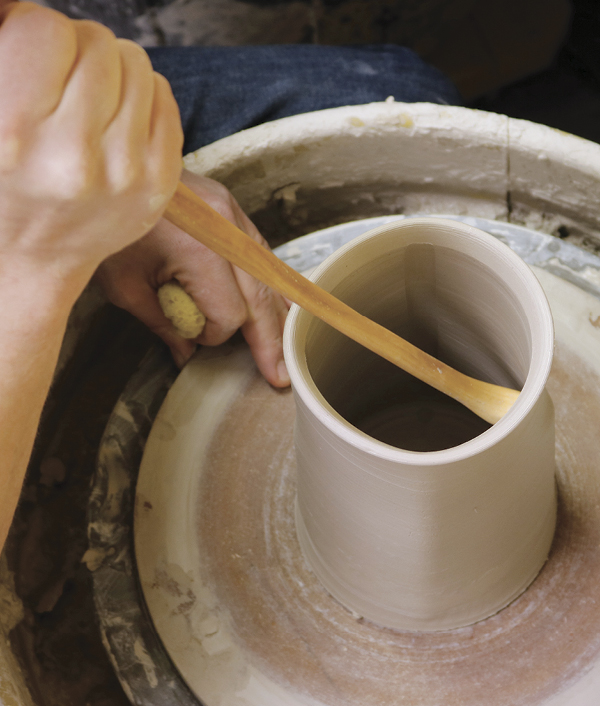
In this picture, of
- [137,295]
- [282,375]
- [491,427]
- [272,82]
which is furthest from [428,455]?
[272,82]

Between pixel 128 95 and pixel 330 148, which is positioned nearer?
pixel 128 95

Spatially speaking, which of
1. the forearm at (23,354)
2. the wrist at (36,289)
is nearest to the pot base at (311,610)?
the forearm at (23,354)

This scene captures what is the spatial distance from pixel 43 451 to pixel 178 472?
277 mm

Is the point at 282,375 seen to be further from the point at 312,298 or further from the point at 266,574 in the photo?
the point at 312,298

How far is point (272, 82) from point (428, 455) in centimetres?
91

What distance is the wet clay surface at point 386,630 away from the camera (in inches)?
29.4

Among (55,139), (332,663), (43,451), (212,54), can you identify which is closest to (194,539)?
(332,663)

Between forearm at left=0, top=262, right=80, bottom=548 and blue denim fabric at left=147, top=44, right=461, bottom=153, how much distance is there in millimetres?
713

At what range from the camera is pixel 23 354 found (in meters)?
0.60

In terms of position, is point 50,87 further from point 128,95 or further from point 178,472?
point 178,472

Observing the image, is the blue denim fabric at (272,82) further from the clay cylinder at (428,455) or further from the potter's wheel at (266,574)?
the clay cylinder at (428,455)

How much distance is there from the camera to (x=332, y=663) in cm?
78

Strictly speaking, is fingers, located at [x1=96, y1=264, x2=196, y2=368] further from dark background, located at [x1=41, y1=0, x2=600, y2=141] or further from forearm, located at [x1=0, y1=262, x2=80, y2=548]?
dark background, located at [x1=41, y1=0, x2=600, y2=141]

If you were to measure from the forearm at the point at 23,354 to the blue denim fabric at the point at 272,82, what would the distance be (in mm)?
713
